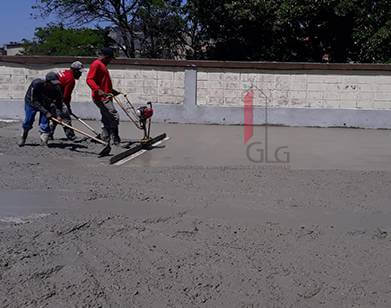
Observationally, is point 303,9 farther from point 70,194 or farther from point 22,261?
point 22,261

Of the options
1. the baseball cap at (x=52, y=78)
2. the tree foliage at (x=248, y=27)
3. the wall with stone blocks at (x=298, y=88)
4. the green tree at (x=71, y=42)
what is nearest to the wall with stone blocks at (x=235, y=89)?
the wall with stone blocks at (x=298, y=88)

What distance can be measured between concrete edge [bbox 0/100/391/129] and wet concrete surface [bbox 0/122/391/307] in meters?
5.69

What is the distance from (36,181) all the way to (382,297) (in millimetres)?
5373

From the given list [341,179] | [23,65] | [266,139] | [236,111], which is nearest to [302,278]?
[341,179]

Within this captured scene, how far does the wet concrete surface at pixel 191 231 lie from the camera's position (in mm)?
4176

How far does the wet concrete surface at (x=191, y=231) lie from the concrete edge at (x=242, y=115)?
18.7 ft

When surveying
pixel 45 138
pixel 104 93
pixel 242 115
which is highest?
pixel 104 93

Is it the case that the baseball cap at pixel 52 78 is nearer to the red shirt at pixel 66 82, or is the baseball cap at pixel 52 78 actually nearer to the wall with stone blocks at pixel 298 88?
the red shirt at pixel 66 82

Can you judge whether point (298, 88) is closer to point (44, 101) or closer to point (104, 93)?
point (104, 93)

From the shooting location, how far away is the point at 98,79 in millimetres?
10766

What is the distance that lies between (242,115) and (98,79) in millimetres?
6383

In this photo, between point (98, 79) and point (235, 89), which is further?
point (235, 89)

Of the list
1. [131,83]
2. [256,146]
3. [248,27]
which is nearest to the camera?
[256,146]

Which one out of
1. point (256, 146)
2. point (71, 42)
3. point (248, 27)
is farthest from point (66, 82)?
point (71, 42)
